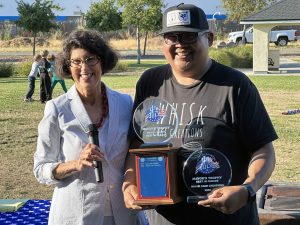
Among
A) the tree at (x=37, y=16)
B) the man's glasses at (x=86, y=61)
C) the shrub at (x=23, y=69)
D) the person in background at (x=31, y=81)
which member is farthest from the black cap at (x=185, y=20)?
the tree at (x=37, y=16)

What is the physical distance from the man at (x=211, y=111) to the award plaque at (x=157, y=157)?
4 centimetres

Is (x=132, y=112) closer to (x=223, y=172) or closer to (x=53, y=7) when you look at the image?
(x=223, y=172)

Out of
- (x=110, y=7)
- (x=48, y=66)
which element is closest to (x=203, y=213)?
(x=48, y=66)

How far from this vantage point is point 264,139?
2.88m

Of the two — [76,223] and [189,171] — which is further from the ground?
[189,171]

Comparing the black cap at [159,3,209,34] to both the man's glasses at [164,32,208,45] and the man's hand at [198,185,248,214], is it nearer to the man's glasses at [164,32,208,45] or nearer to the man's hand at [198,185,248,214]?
the man's glasses at [164,32,208,45]

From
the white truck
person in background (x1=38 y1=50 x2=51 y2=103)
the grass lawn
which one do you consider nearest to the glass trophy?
the grass lawn

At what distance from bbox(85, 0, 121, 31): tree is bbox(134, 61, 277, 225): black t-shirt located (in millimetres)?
51298

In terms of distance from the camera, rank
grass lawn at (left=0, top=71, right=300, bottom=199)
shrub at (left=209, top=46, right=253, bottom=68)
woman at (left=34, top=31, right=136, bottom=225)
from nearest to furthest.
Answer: woman at (left=34, top=31, right=136, bottom=225), grass lawn at (left=0, top=71, right=300, bottom=199), shrub at (left=209, top=46, right=253, bottom=68)

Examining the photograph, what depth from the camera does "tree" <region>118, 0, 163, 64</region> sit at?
4669 centimetres

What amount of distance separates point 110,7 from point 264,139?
172 ft

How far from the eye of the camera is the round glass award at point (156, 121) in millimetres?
2871

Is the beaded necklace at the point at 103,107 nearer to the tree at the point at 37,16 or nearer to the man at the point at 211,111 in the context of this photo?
the man at the point at 211,111

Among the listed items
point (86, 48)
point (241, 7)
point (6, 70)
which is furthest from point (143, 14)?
point (86, 48)
